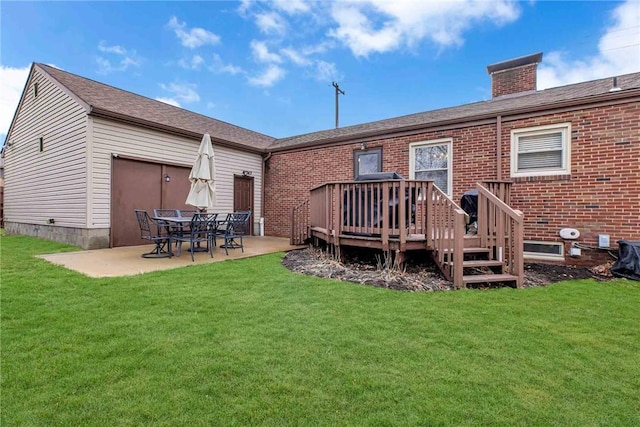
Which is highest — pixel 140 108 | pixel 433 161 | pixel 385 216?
pixel 140 108

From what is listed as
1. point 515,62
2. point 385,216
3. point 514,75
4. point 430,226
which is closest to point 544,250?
point 430,226

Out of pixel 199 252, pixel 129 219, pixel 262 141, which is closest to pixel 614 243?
pixel 199 252

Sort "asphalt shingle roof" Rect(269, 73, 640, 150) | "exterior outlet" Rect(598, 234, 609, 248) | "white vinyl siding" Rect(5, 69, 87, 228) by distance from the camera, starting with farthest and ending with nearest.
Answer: "white vinyl siding" Rect(5, 69, 87, 228) → "asphalt shingle roof" Rect(269, 73, 640, 150) → "exterior outlet" Rect(598, 234, 609, 248)

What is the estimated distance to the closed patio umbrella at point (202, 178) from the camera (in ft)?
22.8

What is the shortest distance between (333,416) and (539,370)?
5.11 feet

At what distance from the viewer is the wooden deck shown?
15.0 feet

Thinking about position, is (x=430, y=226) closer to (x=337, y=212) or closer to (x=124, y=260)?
(x=337, y=212)

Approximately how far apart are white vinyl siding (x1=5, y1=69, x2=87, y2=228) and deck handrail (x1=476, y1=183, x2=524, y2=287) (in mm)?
8330

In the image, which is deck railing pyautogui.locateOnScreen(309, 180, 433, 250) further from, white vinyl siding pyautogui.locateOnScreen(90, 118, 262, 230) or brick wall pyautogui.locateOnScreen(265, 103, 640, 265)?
white vinyl siding pyautogui.locateOnScreen(90, 118, 262, 230)

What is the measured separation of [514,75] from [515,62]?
0.38 m

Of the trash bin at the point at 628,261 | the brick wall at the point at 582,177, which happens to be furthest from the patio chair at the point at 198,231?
the trash bin at the point at 628,261

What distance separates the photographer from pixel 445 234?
15.8 feet

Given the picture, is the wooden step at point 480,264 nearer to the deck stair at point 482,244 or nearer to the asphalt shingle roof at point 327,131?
the deck stair at point 482,244

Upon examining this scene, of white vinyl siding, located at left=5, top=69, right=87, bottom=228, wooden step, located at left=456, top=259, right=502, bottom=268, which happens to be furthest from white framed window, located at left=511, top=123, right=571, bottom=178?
white vinyl siding, located at left=5, top=69, right=87, bottom=228
